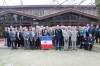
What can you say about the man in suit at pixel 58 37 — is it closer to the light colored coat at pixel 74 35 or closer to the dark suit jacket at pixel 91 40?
the light colored coat at pixel 74 35

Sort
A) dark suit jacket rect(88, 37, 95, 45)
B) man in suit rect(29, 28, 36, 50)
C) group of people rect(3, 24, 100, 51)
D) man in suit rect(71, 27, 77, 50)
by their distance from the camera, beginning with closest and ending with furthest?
dark suit jacket rect(88, 37, 95, 45) → group of people rect(3, 24, 100, 51) → man in suit rect(71, 27, 77, 50) → man in suit rect(29, 28, 36, 50)

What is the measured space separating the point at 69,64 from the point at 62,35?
5.44 m

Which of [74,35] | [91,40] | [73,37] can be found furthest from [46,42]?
[91,40]

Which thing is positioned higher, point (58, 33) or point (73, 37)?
point (58, 33)

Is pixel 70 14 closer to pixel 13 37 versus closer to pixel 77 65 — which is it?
pixel 13 37

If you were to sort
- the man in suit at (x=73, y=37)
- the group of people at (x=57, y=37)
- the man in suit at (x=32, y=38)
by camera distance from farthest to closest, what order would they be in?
the man in suit at (x=32, y=38)
the man in suit at (x=73, y=37)
the group of people at (x=57, y=37)

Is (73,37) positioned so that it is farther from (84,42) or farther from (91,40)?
(91,40)

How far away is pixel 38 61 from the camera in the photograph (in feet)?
34.5

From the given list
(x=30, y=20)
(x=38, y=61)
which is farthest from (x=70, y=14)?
(x=38, y=61)

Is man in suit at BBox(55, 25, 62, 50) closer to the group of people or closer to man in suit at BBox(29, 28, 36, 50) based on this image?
the group of people

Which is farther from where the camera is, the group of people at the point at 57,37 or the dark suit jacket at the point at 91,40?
the group of people at the point at 57,37

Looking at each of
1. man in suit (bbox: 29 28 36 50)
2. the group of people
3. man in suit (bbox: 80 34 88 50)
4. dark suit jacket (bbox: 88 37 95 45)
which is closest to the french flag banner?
the group of people

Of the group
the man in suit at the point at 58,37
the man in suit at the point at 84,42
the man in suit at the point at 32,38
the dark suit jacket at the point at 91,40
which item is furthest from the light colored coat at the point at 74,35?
the man in suit at the point at 32,38

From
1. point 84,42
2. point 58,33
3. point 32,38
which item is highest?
point 58,33
